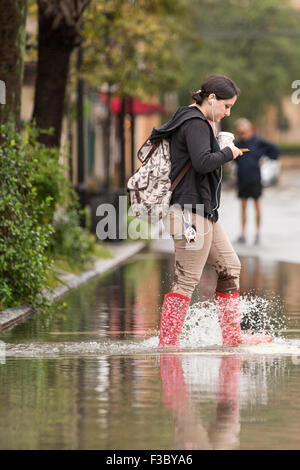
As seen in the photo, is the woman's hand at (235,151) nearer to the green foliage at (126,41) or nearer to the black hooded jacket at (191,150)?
the black hooded jacket at (191,150)

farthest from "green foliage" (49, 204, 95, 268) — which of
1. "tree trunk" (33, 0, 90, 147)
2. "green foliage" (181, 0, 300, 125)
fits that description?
"green foliage" (181, 0, 300, 125)

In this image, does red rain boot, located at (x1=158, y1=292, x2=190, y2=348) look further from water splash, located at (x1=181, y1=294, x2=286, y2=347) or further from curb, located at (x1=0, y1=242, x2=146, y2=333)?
curb, located at (x1=0, y1=242, x2=146, y2=333)

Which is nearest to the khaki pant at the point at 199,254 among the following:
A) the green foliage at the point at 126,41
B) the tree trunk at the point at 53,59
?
the tree trunk at the point at 53,59

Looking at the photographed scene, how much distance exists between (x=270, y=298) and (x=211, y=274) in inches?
Answer: 136

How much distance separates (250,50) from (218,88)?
2468 inches

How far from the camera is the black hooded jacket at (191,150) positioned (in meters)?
9.56

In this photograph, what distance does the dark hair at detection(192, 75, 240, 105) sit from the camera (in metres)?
9.80

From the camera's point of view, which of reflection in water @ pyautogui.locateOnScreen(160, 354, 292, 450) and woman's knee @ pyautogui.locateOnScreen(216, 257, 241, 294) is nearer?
reflection in water @ pyautogui.locateOnScreen(160, 354, 292, 450)

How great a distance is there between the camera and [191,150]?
954cm

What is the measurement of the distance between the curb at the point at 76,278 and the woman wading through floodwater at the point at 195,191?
2021mm

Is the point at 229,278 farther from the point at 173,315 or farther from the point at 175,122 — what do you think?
the point at 175,122

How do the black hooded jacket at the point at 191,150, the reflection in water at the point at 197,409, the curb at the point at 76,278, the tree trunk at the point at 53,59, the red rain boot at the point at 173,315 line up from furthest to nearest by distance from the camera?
the tree trunk at the point at 53,59 → the curb at the point at 76,278 → the red rain boot at the point at 173,315 → the black hooded jacket at the point at 191,150 → the reflection in water at the point at 197,409

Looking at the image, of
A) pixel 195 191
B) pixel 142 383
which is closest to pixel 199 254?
pixel 195 191

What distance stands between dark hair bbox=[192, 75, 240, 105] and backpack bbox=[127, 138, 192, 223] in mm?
526
